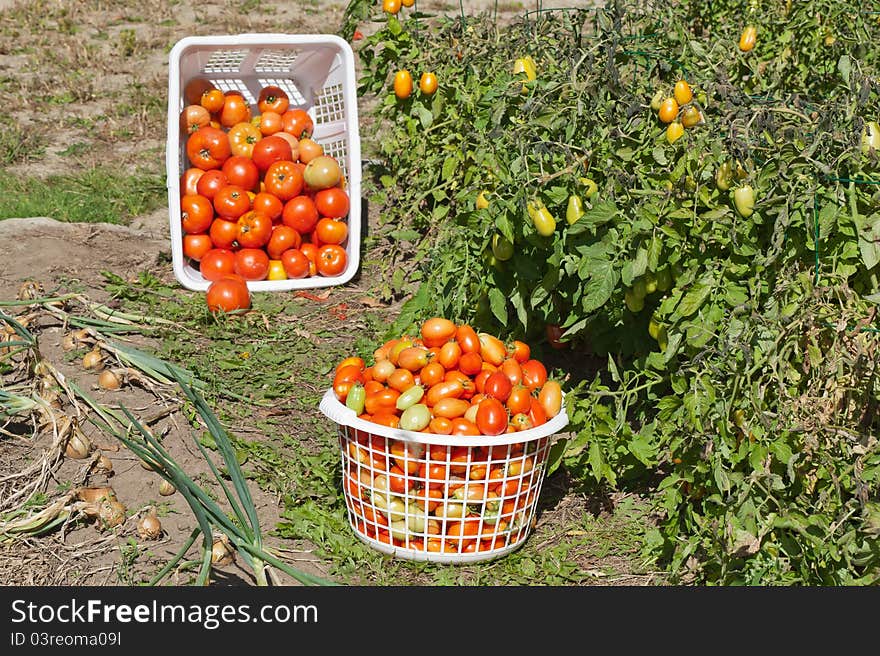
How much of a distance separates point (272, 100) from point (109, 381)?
183cm

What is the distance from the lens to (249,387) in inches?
147

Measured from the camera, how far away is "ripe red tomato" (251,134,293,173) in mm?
4676

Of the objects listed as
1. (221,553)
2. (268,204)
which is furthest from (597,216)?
(268,204)

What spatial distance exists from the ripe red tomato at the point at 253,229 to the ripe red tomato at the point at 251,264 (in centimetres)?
4

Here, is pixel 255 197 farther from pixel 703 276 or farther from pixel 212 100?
pixel 703 276

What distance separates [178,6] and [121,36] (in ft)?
3.38

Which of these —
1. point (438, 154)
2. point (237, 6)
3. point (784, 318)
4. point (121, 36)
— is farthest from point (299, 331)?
point (237, 6)

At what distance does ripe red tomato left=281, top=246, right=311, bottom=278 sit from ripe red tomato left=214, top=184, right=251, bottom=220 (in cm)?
26

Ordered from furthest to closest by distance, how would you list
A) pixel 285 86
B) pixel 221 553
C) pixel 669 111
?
pixel 285 86, pixel 669 111, pixel 221 553

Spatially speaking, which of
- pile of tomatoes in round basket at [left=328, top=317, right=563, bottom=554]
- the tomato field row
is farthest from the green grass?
pile of tomatoes in round basket at [left=328, top=317, right=563, bottom=554]

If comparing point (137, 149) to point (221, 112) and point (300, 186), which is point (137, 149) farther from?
point (300, 186)

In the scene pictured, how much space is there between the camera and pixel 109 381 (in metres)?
3.59

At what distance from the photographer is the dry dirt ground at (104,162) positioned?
2807 mm

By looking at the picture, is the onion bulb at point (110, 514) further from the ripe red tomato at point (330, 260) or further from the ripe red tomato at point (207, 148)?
the ripe red tomato at point (207, 148)
